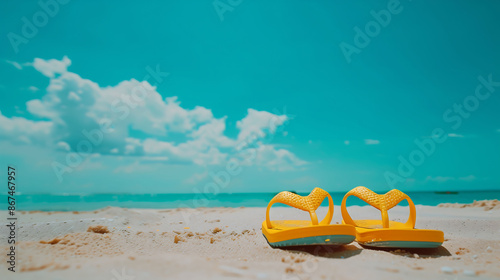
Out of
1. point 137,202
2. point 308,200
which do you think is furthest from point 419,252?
point 137,202

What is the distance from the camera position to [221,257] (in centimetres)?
523

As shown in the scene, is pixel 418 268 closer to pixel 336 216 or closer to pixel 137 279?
pixel 137 279

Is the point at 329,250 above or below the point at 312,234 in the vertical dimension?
below

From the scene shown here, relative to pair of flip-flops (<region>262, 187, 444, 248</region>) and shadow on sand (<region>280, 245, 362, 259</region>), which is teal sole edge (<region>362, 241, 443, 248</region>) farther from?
shadow on sand (<region>280, 245, 362, 259</region>)

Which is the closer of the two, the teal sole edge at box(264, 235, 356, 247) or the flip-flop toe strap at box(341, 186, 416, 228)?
the teal sole edge at box(264, 235, 356, 247)

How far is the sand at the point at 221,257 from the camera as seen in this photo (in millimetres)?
4105

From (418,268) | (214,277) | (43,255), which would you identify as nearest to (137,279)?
(214,277)

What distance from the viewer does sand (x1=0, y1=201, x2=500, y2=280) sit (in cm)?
411

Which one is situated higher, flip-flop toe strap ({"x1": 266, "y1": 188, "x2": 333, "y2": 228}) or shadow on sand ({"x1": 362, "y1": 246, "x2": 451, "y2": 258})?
flip-flop toe strap ({"x1": 266, "y1": 188, "x2": 333, "y2": 228})

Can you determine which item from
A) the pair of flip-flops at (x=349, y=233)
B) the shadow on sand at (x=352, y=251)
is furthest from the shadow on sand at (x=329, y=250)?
the pair of flip-flops at (x=349, y=233)

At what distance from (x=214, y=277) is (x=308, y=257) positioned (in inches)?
70.7

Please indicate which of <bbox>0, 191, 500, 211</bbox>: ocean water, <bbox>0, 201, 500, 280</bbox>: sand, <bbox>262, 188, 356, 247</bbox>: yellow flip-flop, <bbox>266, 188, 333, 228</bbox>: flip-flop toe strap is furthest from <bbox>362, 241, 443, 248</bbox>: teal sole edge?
<bbox>0, 191, 500, 211</bbox>: ocean water

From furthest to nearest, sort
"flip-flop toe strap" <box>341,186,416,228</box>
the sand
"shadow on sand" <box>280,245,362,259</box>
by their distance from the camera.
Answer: "flip-flop toe strap" <box>341,186,416,228</box> → "shadow on sand" <box>280,245,362,259</box> → the sand

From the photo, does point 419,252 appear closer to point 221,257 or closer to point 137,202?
point 221,257
